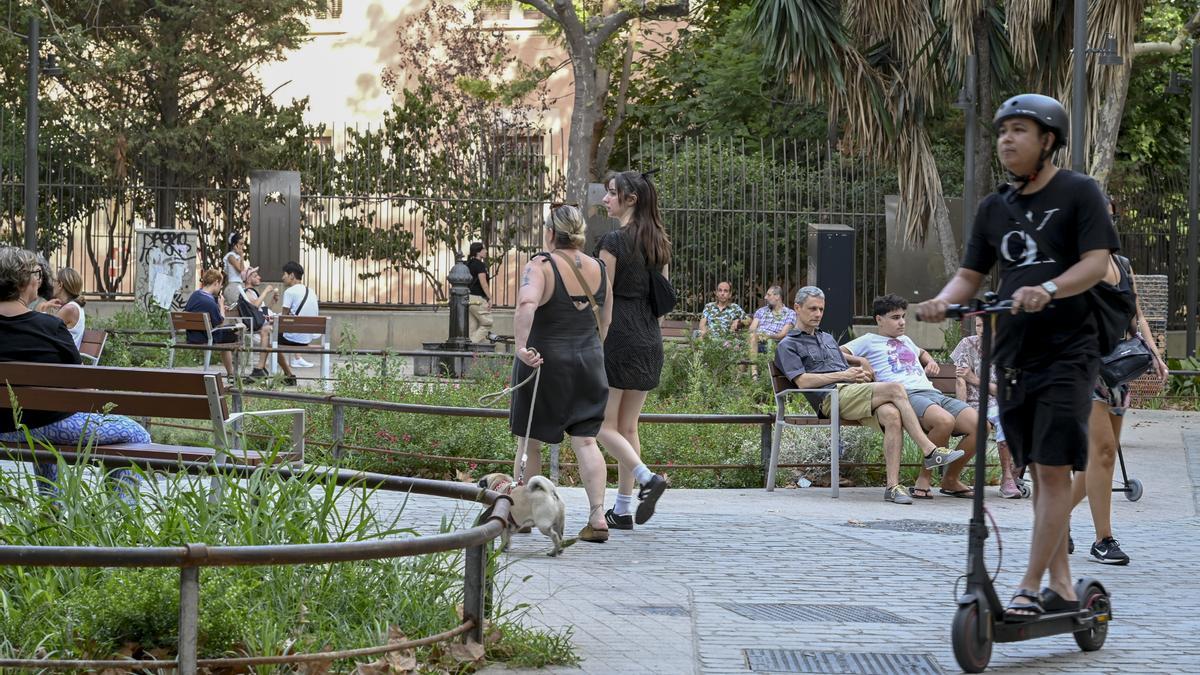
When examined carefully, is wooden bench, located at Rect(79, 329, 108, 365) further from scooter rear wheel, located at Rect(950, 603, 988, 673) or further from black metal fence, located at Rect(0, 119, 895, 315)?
black metal fence, located at Rect(0, 119, 895, 315)

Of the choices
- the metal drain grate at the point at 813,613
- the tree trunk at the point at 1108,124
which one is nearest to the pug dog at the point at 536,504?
the metal drain grate at the point at 813,613

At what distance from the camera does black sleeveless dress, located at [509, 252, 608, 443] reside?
25.3ft

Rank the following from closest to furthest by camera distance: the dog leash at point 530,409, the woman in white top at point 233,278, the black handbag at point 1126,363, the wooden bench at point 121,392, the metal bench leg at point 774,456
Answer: the wooden bench at point 121,392 → the black handbag at point 1126,363 → the dog leash at point 530,409 → the metal bench leg at point 774,456 → the woman in white top at point 233,278

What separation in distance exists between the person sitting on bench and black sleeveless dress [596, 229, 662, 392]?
2441 mm

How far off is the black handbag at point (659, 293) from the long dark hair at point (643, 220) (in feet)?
0.23

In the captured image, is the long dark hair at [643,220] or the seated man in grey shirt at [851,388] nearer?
the long dark hair at [643,220]

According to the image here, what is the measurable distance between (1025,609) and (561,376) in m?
3.02

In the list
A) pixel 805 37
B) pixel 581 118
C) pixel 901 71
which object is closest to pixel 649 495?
pixel 805 37

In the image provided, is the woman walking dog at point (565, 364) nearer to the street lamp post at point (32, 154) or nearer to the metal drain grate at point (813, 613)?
the metal drain grate at point (813, 613)

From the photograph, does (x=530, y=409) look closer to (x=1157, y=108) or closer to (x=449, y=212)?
(x=449, y=212)

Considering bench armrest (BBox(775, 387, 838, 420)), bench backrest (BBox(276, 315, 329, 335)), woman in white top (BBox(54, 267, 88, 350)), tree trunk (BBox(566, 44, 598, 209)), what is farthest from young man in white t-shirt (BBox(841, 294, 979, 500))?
tree trunk (BBox(566, 44, 598, 209))

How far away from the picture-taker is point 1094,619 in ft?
17.8

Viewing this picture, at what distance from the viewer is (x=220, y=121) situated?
28656 millimetres

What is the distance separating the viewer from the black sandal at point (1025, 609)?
5.16 meters
